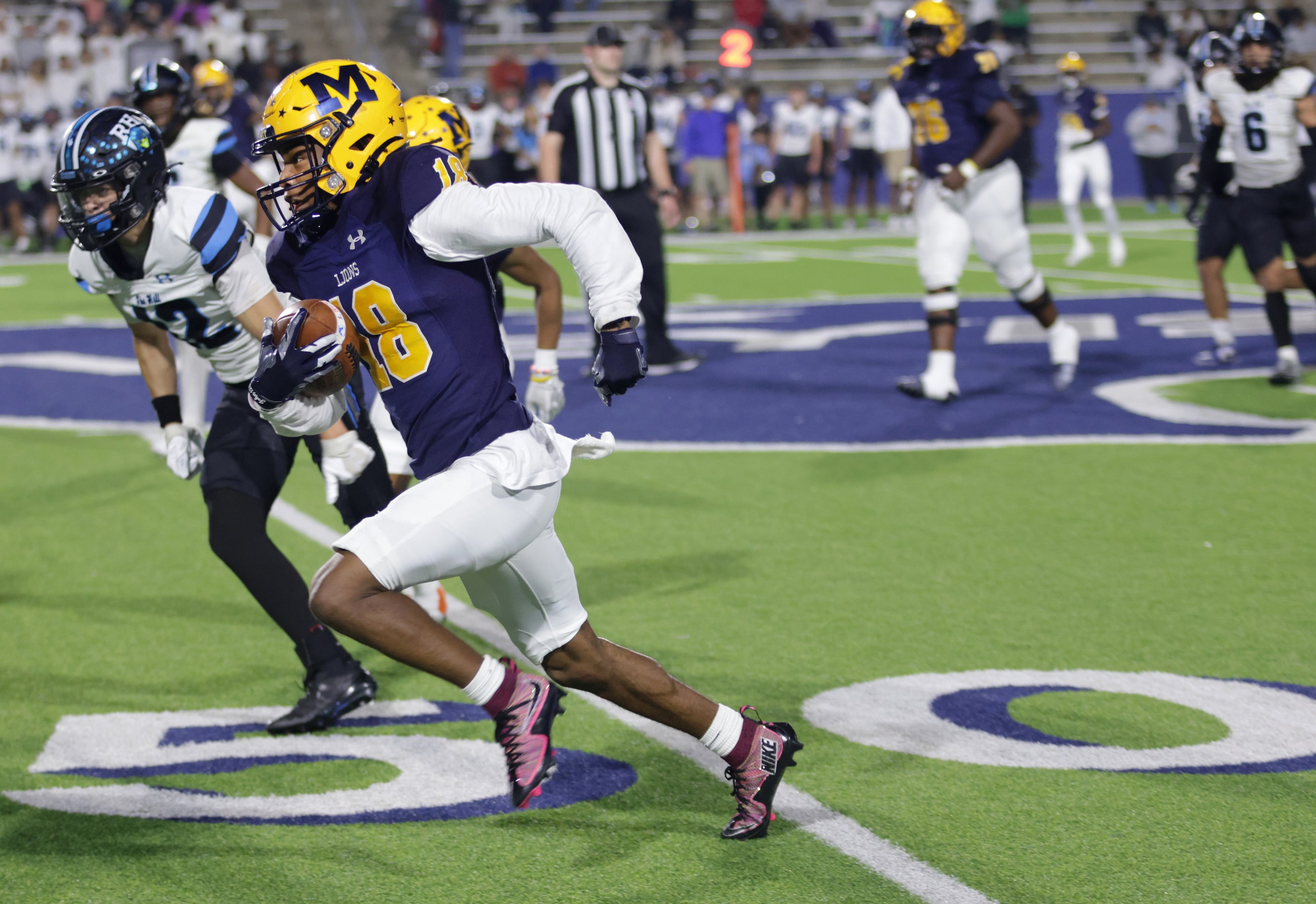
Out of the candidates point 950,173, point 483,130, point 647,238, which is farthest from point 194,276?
point 483,130

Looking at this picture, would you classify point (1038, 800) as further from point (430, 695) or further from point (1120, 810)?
point (430, 695)

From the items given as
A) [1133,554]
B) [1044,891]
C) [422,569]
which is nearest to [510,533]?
[422,569]

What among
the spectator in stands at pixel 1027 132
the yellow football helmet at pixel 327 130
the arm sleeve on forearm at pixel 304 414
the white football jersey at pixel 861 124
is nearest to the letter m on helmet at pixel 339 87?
the yellow football helmet at pixel 327 130

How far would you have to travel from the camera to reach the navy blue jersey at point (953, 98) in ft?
27.1

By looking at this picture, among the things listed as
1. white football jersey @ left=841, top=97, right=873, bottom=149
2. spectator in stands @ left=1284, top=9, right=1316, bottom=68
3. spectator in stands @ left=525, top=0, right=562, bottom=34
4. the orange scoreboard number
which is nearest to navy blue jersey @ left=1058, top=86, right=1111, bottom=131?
white football jersey @ left=841, top=97, right=873, bottom=149

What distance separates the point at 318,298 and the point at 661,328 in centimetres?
675

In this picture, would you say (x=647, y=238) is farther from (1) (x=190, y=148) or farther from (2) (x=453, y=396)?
(2) (x=453, y=396)

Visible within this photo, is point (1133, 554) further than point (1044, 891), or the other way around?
point (1133, 554)

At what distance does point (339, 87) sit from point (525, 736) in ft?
5.06

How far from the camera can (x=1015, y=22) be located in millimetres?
26312

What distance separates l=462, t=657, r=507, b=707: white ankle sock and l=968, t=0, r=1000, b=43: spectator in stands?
889 inches

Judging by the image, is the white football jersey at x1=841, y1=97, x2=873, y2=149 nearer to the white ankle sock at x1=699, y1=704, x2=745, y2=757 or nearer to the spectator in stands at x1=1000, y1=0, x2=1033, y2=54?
the spectator in stands at x1=1000, y1=0, x2=1033, y2=54

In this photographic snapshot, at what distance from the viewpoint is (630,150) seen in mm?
9555

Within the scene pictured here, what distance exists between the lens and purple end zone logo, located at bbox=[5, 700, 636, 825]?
365 centimetres
